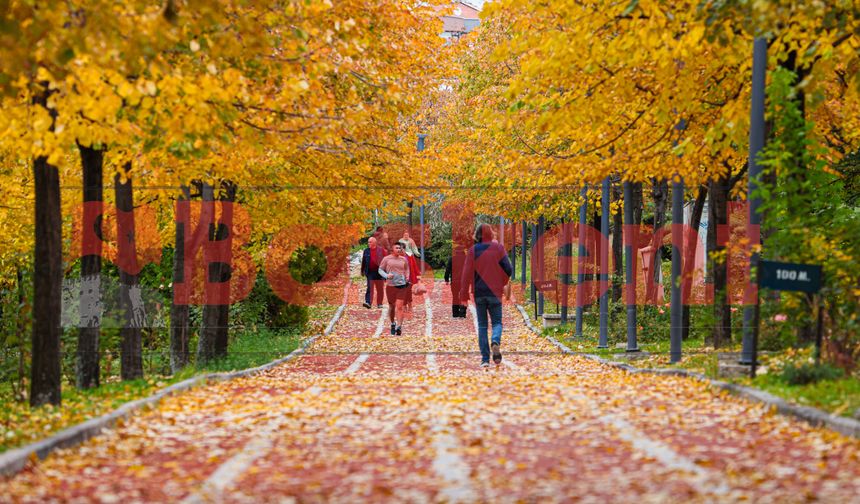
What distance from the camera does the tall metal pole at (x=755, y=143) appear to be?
1281 centimetres

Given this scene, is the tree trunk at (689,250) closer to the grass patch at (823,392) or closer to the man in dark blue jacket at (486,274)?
the man in dark blue jacket at (486,274)

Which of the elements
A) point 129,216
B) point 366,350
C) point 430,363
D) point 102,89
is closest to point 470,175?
point 366,350

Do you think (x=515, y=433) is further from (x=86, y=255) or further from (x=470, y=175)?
(x=470, y=175)

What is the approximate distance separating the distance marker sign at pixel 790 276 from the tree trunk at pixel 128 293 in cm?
837

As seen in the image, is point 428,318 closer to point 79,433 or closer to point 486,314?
point 486,314

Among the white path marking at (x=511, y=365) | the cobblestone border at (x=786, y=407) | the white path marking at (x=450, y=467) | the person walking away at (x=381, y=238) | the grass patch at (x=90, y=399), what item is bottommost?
the white path marking at (x=511, y=365)

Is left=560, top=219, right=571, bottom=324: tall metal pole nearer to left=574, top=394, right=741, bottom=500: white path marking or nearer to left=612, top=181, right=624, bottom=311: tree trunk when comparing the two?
left=612, top=181, right=624, bottom=311: tree trunk

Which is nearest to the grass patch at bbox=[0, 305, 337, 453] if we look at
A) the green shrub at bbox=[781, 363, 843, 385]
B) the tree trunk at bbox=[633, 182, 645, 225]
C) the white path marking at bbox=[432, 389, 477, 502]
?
the white path marking at bbox=[432, 389, 477, 502]

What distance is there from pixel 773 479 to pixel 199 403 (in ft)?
21.8

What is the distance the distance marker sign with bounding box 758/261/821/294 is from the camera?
1073cm

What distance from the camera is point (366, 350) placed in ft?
76.1

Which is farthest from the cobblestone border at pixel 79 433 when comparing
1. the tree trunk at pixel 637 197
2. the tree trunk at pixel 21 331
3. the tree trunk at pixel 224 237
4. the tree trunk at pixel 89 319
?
the tree trunk at pixel 637 197

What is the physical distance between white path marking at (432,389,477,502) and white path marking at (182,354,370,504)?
1.27m

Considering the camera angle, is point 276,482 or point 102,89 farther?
point 102,89
